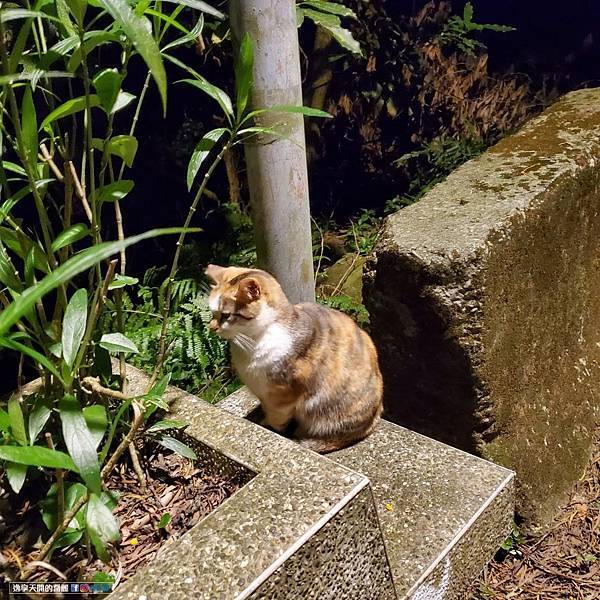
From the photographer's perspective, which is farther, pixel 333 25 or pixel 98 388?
pixel 333 25

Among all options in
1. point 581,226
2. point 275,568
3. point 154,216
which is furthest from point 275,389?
point 154,216

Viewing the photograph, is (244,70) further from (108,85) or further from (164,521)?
(164,521)

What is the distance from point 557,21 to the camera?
16.5 ft

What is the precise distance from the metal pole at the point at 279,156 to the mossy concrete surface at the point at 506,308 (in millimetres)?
349

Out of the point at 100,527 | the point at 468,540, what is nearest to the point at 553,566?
the point at 468,540

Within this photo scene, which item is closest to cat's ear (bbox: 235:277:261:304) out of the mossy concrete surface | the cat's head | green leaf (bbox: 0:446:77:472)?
the cat's head

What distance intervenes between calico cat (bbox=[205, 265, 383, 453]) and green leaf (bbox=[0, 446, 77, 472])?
0.98 m

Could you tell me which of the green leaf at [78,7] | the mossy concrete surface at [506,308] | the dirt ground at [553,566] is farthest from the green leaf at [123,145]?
the dirt ground at [553,566]

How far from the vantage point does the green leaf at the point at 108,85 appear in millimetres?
1091

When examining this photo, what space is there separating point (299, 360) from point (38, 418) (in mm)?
924

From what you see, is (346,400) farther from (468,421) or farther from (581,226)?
(581,226)

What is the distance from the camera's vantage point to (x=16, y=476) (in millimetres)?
1119

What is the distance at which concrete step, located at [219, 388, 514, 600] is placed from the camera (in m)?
1.75

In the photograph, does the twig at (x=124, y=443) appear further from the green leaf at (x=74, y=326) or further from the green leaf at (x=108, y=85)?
the green leaf at (x=108, y=85)
